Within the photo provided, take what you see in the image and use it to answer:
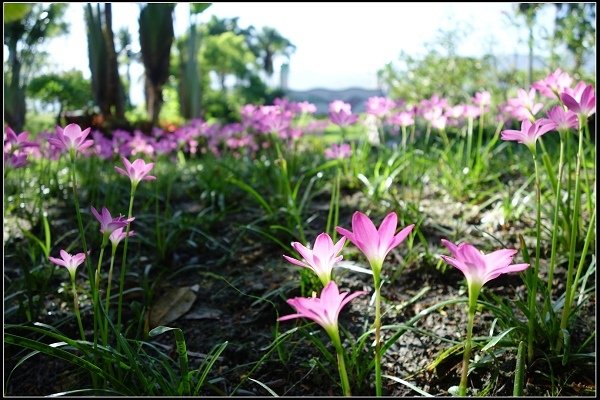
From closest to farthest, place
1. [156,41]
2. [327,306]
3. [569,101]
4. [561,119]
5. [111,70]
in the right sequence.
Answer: [327,306] → [569,101] → [561,119] → [111,70] → [156,41]

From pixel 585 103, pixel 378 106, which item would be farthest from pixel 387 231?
pixel 378 106

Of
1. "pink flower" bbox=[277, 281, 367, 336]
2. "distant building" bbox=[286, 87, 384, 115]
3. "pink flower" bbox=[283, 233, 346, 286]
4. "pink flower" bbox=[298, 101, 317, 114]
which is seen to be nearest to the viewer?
"pink flower" bbox=[277, 281, 367, 336]

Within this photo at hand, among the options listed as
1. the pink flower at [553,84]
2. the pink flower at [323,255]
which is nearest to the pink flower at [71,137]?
the pink flower at [323,255]

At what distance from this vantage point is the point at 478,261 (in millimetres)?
709

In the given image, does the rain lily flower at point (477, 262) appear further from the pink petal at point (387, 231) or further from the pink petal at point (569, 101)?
the pink petal at point (569, 101)

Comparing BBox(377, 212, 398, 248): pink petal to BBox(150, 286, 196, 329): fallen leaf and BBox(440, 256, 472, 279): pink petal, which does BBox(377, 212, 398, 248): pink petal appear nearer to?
BBox(440, 256, 472, 279): pink petal

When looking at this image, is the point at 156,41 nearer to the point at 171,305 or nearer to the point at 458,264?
the point at 171,305

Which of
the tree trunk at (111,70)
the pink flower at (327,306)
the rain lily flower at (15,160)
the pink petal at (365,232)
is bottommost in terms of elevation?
the pink flower at (327,306)

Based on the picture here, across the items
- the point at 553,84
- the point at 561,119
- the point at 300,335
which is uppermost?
the point at 553,84

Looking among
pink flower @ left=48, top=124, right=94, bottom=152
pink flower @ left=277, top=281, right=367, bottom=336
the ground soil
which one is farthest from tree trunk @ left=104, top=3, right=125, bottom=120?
pink flower @ left=277, top=281, right=367, bottom=336

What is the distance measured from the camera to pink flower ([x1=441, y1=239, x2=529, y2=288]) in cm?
69

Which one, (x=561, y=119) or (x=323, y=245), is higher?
(x=561, y=119)

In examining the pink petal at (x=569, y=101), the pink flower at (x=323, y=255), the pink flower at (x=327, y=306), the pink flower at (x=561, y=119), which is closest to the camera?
the pink flower at (x=327, y=306)

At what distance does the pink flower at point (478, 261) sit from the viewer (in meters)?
0.69
